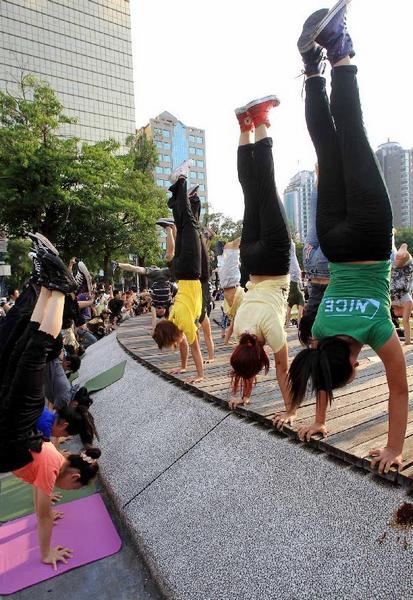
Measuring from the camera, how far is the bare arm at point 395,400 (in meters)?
2.42

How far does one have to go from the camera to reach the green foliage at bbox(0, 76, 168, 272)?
19.1m

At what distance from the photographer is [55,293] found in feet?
8.90

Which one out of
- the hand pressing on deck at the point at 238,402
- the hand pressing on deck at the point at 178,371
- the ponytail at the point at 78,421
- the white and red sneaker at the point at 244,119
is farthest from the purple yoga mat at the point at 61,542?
the white and red sneaker at the point at 244,119

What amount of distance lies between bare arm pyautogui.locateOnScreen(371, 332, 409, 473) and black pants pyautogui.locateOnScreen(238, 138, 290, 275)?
134 cm

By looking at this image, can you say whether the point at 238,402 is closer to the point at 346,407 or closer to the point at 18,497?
the point at 346,407

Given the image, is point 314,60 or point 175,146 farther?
point 175,146

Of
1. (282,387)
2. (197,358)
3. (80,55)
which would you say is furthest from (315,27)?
(80,55)

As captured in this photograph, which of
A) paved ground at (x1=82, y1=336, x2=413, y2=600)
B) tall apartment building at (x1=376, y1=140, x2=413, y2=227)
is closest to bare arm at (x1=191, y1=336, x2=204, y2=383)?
paved ground at (x1=82, y1=336, x2=413, y2=600)

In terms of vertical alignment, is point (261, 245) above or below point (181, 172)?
below

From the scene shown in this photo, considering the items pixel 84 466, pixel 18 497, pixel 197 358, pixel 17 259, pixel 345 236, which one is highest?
pixel 17 259

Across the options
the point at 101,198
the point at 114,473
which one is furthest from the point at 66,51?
the point at 114,473

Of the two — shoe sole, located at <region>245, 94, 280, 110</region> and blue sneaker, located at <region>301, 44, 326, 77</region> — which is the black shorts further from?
blue sneaker, located at <region>301, 44, 326, 77</region>

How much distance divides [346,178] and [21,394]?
240cm

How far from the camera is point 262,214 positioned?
3.43 metres
